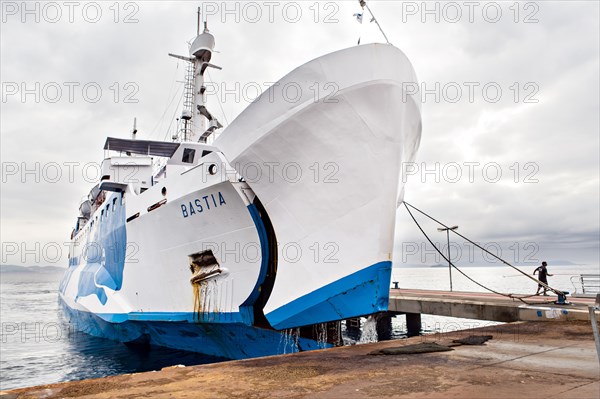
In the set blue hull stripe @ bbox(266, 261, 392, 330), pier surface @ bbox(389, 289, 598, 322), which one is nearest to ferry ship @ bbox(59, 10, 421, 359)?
blue hull stripe @ bbox(266, 261, 392, 330)

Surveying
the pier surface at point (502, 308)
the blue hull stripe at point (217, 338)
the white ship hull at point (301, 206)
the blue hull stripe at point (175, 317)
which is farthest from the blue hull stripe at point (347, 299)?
the pier surface at point (502, 308)

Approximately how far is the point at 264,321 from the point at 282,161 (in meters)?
3.57

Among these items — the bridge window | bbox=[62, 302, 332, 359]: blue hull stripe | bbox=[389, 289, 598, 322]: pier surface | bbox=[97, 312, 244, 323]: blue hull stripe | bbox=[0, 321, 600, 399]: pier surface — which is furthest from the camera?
the bridge window

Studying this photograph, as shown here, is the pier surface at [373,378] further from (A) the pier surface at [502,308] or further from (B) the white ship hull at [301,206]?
(A) the pier surface at [502,308]

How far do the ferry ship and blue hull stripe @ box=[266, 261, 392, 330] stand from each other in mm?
19

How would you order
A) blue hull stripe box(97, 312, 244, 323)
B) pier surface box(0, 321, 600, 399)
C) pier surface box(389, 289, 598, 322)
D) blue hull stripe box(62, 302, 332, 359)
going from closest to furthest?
pier surface box(0, 321, 600, 399)
blue hull stripe box(62, 302, 332, 359)
blue hull stripe box(97, 312, 244, 323)
pier surface box(389, 289, 598, 322)

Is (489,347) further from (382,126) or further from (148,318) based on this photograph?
(148,318)

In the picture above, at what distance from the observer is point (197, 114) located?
16438mm

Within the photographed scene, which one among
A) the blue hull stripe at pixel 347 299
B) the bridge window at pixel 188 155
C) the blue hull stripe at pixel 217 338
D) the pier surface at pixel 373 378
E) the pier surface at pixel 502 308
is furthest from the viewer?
the bridge window at pixel 188 155

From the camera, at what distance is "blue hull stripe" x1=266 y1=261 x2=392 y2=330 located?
7.85 m

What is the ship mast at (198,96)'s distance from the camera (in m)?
16.0

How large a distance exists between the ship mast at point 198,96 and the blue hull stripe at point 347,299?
33.8ft

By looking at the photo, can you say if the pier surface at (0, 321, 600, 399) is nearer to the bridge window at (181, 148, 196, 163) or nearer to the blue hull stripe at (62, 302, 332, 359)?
the blue hull stripe at (62, 302, 332, 359)

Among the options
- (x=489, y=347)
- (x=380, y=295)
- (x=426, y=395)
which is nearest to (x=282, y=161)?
(x=380, y=295)
